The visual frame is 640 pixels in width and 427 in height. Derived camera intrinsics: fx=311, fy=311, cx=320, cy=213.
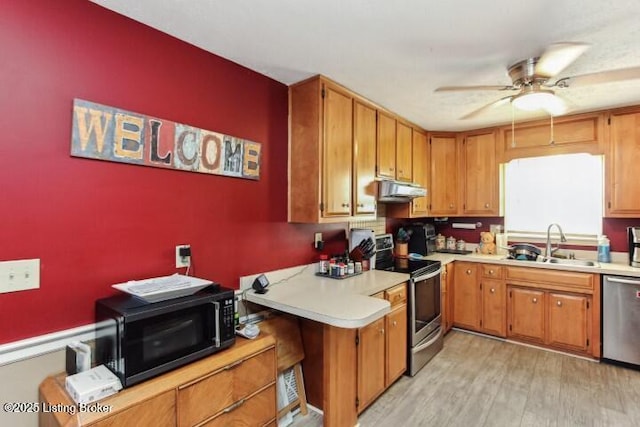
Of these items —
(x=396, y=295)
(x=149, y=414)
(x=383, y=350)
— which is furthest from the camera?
(x=396, y=295)

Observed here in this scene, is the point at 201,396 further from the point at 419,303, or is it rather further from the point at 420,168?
the point at 420,168

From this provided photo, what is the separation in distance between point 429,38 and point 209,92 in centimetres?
134

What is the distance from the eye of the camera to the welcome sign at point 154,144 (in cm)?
145

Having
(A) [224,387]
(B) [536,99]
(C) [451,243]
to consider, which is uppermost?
(B) [536,99]

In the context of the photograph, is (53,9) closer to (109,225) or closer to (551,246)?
(109,225)

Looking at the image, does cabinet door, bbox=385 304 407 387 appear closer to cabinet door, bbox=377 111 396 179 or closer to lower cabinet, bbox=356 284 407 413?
lower cabinet, bbox=356 284 407 413

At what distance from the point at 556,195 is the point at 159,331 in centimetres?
414

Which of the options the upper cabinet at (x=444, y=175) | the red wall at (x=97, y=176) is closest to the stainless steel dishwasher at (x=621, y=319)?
the upper cabinet at (x=444, y=175)

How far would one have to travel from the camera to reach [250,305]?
212cm

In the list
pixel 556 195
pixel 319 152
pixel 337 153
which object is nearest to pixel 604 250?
pixel 556 195

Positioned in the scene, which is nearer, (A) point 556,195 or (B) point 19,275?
(B) point 19,275

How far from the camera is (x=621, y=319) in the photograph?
277 centimetres

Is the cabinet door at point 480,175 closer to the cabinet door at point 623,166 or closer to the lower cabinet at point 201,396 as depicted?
the cabinet door at point 623,166

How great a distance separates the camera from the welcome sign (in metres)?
1.45
